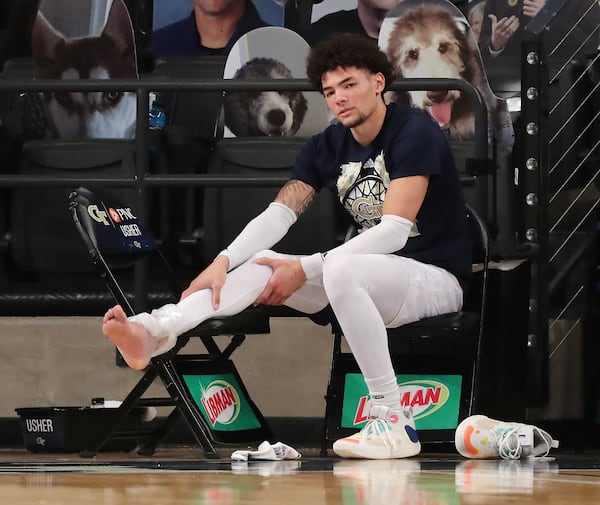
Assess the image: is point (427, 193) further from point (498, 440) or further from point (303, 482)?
point (303, 482)

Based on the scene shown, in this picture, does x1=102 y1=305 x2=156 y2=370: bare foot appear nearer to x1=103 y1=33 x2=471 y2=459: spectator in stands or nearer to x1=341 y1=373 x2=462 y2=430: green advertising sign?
x1=103 y1=33 x2=471 y2=459: spectator in stands

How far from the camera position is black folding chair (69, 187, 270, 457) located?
414 cm

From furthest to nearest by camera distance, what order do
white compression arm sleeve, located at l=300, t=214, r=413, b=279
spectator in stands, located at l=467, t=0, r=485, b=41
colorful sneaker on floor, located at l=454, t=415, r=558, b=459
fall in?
spectator in stands, located at l=467, t=0, r=485, b=41 → white compression arm sleeve, located at l=300, t=214, r=413, b=279 → colorful sneaker on floor, located at l=454, t=415, r=558, b=459

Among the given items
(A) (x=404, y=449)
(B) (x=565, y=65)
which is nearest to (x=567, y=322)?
(B) (x=565, y=65)

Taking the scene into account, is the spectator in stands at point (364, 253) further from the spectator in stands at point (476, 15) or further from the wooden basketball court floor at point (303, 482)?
the spectator in stands at point (476, 15)

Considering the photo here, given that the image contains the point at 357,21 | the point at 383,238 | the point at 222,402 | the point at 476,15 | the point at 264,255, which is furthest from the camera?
the point at 357,21

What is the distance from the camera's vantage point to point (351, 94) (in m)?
4.14

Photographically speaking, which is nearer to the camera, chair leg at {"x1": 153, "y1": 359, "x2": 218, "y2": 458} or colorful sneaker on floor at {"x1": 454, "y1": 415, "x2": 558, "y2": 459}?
colorful sneaker on floor at {"x1": 454, "y1": 415, "x2": 558, "y2": 459}

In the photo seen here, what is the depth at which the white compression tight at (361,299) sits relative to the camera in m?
3.89

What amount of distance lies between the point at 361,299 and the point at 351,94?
64cm

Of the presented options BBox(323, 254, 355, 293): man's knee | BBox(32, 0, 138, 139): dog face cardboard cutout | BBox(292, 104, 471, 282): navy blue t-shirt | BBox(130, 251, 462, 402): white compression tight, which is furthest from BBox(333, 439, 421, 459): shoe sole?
BBox(32, 0, 138, 139): dog face cardboard cutout

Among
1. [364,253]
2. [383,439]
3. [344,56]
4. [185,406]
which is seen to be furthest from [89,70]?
[383,439]

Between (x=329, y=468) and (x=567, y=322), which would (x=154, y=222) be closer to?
(x=567, y=322)

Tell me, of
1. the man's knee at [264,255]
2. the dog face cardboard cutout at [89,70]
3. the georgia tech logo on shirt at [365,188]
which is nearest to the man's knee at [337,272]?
the man's knee at [264,255]
